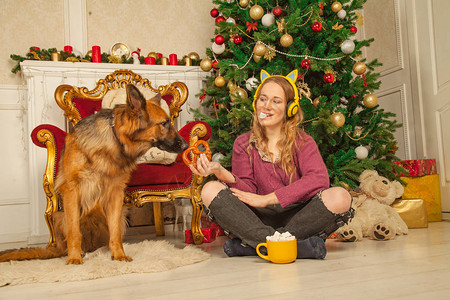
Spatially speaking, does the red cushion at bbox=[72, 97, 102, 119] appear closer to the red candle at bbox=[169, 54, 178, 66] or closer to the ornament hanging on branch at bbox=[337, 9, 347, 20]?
the red candle at bbox=[169, 54, 178, 66]

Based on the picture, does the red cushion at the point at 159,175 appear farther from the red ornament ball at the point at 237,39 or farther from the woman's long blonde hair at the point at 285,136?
the red ornament ball at the point at 237,39

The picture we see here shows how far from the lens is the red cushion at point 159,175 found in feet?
9.09

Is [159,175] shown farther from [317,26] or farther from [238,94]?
[317,26]

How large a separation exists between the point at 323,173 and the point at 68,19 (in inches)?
121

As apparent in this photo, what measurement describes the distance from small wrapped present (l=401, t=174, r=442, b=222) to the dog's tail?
2812mm

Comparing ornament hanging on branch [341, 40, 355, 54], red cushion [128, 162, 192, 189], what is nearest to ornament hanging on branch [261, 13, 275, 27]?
ornament hanging on branch [341, 40, 355, 54]

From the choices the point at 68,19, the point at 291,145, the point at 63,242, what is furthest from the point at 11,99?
the point at 291,145

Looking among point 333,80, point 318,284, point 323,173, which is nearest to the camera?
point 318,284

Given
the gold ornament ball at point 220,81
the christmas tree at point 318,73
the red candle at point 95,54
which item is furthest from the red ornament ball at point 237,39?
the red candle at point 95,54

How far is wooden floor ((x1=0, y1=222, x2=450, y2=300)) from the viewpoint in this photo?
1.32 m

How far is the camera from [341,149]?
116 inches

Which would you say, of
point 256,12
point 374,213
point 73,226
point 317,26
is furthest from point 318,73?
point 73,226

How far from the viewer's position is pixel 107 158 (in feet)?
6.79

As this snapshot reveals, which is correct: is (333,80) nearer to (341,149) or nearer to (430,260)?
(341,149)
